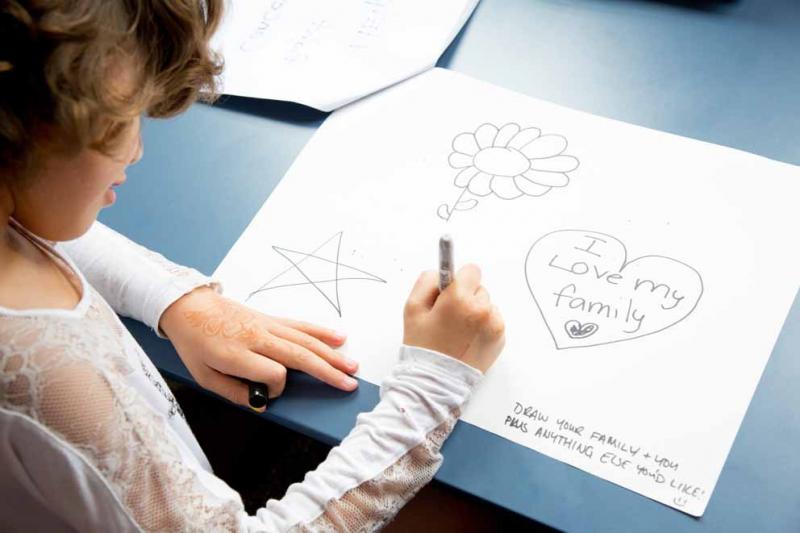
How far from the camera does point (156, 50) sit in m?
0.51

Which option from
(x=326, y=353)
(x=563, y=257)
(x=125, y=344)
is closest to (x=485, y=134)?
(x=563, y=257)

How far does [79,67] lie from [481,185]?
36cm

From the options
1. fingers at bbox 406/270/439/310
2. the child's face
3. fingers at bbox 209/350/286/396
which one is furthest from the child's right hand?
the child's face

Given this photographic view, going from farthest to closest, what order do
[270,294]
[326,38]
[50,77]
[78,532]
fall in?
[326,38] → [270,294] → [78,532] → [50,77]

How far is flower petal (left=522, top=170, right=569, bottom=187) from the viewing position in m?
0.68

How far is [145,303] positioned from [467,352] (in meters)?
0.28

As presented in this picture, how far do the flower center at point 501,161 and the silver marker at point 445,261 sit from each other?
0.14 meters

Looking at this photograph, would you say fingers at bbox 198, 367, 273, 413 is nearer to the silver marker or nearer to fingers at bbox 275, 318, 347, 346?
fingers at bbox 275, 318, 347, 346

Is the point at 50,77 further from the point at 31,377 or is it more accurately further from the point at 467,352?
the point at 467,352

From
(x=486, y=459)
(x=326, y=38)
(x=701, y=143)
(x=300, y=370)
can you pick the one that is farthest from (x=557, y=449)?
(x=326, y=38)

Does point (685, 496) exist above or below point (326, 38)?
below

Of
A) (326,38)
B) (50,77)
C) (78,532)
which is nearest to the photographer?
(50,77)

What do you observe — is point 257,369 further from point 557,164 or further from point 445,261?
point 557,164

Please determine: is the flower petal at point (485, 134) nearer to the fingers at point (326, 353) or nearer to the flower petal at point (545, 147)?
the flower petal at point (545, 147)
